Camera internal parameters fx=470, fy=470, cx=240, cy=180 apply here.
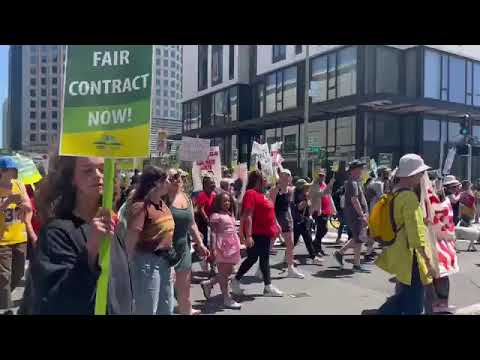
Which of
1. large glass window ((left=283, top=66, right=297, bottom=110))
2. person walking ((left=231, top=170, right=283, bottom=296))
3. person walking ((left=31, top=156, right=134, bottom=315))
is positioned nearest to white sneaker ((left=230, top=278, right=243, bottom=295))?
person walking ((left=231, top=170, right=283, bottom=296))

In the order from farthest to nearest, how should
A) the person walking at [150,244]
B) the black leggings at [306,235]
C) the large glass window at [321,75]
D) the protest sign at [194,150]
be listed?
the large glass window at [321,75] < the protest sign at [194,150] < the black leggings at [306,235] < the person walking at [150,244]

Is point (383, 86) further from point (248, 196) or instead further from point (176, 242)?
point (176, 242)

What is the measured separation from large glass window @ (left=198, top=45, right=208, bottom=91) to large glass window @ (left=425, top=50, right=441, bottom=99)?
1993cm

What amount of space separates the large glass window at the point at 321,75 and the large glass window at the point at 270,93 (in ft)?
14.5

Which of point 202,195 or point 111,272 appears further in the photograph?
point 202,195

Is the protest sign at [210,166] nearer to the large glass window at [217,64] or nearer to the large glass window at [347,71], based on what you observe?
the large glass window at [347,71]

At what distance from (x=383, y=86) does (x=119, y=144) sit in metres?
25.4

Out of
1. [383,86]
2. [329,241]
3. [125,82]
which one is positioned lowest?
[329,241]

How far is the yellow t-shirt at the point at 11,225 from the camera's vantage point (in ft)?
15.9

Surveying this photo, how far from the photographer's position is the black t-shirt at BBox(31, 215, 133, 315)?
2.19 meters

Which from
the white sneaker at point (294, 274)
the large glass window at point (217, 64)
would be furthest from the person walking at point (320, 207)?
the large glass window at point (217, 64)

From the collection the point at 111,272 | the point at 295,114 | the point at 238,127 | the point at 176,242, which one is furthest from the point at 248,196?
the point at 238,127

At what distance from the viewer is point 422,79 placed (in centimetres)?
2561

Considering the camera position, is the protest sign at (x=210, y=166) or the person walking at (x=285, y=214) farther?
the protest sign at (x=210, y=166)
